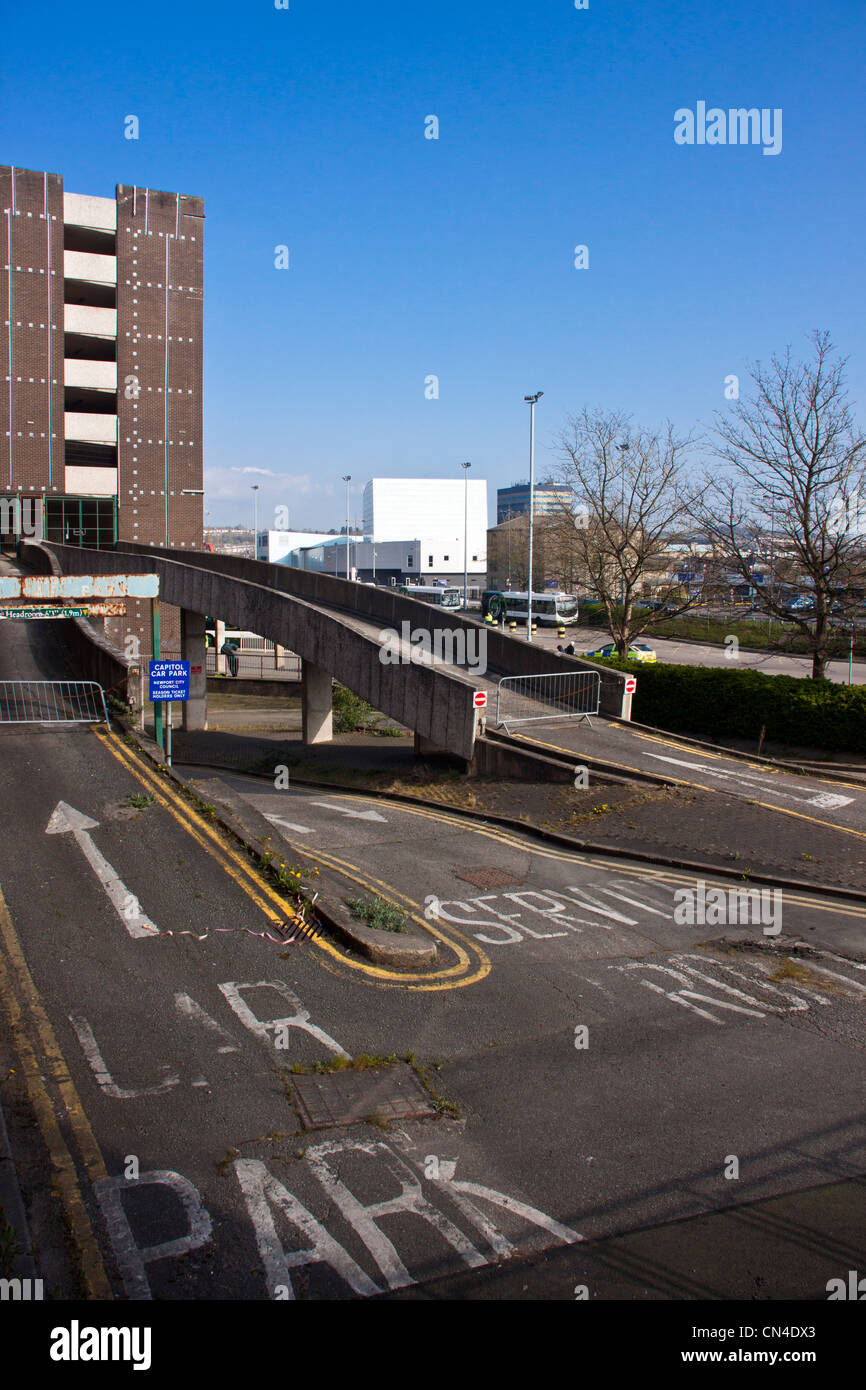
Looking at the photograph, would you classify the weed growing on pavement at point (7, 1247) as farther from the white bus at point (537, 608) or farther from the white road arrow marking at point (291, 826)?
the white bus at point (537, 608)

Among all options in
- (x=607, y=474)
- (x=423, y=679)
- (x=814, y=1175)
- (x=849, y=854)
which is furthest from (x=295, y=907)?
(x=607, y=474)

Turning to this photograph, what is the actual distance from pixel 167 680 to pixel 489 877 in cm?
873

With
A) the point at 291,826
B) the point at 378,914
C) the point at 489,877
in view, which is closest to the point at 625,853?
the point at 489,877

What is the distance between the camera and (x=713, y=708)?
26.4 m

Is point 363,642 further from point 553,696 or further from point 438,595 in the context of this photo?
point 438,595

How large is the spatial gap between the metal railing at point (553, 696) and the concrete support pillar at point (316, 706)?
8.06m

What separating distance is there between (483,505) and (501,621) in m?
64.2

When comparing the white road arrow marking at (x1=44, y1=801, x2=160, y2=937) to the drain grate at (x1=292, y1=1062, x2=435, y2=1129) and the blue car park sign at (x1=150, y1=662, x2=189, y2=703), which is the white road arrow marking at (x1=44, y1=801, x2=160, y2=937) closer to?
the drain grate at (x1=292, y1=1062, x2=435, y2=1129)

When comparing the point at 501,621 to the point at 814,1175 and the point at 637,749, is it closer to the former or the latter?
the point at 637,749

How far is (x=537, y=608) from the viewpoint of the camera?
68625 mm

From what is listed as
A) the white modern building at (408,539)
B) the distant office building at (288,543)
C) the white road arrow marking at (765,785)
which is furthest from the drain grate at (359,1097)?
the distant office building at (288,543)

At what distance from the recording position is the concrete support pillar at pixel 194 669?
122 ft

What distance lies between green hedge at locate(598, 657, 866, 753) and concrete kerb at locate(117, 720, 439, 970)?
49.2ft

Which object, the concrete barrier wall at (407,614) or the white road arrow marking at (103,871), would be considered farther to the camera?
the concrete barrier wall at (407,614)
